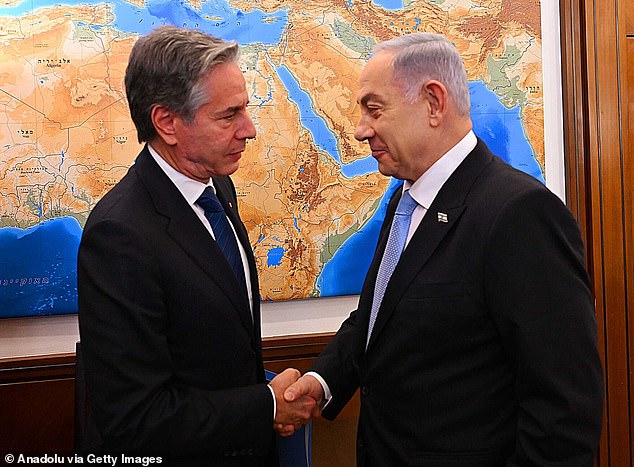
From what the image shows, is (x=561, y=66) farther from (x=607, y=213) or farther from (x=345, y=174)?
(x=345, y=174)

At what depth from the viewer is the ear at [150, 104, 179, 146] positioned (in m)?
1.76

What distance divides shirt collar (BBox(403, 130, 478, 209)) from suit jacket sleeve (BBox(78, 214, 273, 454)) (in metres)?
0.64

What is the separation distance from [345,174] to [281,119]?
336 millimetres

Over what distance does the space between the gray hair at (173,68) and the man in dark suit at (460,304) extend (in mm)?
391

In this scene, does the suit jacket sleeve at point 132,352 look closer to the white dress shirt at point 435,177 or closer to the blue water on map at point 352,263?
the white dress shirt at point 435,177

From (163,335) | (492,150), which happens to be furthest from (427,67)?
(492,150)

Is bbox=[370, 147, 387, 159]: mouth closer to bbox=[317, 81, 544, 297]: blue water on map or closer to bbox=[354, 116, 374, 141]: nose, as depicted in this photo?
bbox=[354, 116, 374, 141]: nose

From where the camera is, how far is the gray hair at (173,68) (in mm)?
1705

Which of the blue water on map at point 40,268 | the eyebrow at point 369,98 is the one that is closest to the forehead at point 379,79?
the eyebrow at point 369,98

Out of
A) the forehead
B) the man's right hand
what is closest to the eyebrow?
the forehead

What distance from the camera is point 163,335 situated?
1632mm

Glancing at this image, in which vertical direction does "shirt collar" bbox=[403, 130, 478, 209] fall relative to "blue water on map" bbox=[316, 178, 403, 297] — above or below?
above

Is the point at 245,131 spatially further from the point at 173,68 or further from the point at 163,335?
the point at 163,335

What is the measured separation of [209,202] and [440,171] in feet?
1.92
